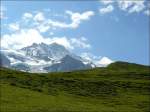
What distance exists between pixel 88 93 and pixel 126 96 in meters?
10.9

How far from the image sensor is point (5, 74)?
452 ft

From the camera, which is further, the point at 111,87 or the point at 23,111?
Result: the point at 111,87

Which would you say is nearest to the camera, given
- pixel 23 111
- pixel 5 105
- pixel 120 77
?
pixel 23 111

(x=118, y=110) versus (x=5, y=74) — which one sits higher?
(x=5, y=74)

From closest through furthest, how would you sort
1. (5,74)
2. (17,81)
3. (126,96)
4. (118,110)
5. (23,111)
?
(23,111), (118,110), (126,96), (17,81), (5,74)

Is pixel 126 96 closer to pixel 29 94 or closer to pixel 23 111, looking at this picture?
pixel 29 94

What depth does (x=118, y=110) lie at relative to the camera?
3339 inches

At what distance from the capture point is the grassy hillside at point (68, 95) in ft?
273

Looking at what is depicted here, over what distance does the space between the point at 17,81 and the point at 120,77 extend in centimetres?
5569

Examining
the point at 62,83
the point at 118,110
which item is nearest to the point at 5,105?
the point at 118,110

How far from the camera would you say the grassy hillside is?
273ft

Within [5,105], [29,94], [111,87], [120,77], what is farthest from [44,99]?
[120,77]

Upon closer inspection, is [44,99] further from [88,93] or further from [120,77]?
[120,77]

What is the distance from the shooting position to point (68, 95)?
10981 centimetres
